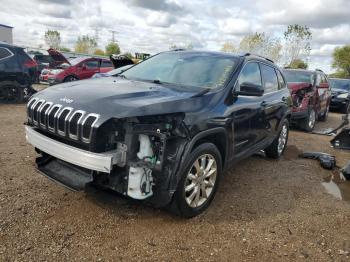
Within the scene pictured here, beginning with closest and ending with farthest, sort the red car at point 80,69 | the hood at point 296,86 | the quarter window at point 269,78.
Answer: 1. the quarter window at point 269,78
2. the hood at point 296,86
3. the red car at point 80,69

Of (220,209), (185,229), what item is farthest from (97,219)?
(220,209)

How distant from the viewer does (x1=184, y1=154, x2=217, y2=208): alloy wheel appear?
11.9 ft

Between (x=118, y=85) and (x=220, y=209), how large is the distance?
185cm

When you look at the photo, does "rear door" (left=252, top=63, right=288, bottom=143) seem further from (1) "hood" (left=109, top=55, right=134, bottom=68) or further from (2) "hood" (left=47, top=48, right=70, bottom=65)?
(2) "hood" (left=47, top=48, right=70, bottom=65)

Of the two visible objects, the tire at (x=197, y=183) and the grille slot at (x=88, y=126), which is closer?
the grille slot at (x=88, y=126)

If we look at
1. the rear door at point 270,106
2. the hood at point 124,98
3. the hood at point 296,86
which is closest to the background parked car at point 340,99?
the hood at point 296,86

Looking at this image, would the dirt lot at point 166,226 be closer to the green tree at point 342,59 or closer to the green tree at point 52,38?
the green tree at point 342,59

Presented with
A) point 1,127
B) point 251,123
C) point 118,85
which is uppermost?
point 118,85

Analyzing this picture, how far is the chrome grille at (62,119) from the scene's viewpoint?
306 cm

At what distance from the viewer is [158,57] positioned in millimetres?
5152

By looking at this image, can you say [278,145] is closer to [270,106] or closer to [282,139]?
[282,139]

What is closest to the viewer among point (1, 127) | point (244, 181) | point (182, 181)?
point (182, 181)

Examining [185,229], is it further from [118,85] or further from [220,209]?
[118,85]

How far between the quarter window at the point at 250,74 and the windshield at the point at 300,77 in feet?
17.7
